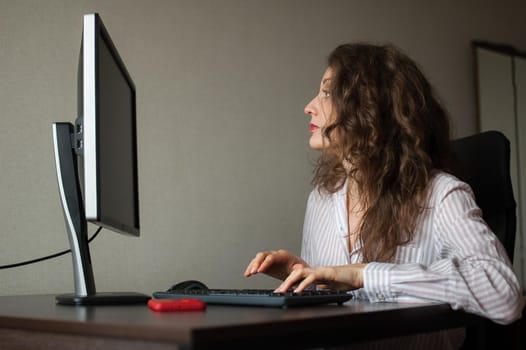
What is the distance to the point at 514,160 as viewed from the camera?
3.26 meters

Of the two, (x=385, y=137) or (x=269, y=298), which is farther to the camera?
(x=385, y=137)

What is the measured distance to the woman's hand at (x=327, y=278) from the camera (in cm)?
124

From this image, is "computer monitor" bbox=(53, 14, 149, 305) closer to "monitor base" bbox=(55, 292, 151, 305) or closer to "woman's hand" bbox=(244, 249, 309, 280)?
"monitor base" bbox=(55, 292, 151, 305)

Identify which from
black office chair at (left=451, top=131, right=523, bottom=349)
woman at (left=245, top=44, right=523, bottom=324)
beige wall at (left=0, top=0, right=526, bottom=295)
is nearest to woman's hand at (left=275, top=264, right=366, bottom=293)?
woman at (left=245, top=44, right=523, bottom=324)

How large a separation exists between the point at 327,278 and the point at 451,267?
0.23m

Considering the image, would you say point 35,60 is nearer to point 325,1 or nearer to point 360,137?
point 360,137

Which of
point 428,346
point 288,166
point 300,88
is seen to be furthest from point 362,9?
point 428,346

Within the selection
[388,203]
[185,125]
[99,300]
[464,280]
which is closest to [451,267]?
Result: [464,280]

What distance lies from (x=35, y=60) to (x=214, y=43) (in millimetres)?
599

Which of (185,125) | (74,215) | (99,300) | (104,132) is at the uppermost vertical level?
(185,125)

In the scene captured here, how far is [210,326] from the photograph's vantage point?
784 millimetres

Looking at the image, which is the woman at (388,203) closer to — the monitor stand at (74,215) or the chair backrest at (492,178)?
the chair backrest at (492,178)

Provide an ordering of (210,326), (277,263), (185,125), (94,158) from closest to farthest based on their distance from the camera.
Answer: (210,326), (94,158), (277,263), (185,125)

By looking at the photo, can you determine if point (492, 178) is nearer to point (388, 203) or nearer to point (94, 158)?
point (388, 203)
